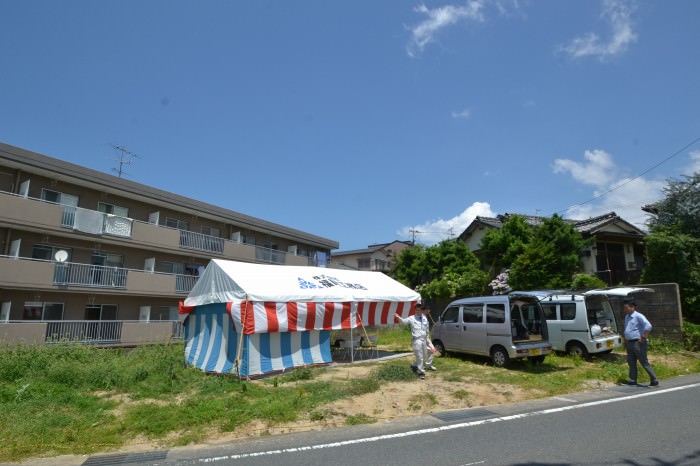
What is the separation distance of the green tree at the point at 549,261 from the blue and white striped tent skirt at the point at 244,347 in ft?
36.8

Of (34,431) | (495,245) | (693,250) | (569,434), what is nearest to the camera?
(569,434)

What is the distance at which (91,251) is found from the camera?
1945cm

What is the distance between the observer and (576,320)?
12031 mm

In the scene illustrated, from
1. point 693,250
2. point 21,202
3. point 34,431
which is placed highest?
point 21,202

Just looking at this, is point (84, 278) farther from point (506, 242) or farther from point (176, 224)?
point (506, 242)

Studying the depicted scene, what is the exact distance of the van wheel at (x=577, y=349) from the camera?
39.2 feet

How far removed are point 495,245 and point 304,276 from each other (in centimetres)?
1303

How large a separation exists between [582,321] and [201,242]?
18.4 meters

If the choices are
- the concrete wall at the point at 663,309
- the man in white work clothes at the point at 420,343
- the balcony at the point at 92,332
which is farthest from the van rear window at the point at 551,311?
the balcony at the point at 92,332

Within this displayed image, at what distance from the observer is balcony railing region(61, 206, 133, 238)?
18047 millimetres

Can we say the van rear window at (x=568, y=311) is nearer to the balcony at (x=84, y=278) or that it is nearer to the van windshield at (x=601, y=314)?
the van windshield at (x=601, y=314)

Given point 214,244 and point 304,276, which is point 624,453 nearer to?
point 304,276

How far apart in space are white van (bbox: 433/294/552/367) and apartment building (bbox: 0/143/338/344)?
14.2 metres

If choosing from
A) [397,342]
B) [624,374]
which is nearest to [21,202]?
[397,342]
